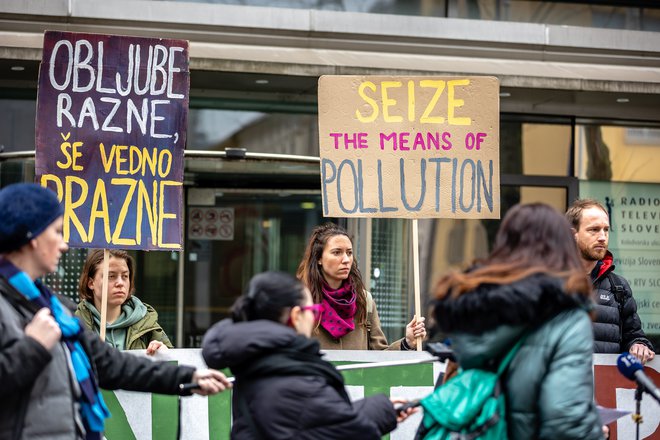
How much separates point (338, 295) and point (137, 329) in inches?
46.2

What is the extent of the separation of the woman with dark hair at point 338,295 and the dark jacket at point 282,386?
2.52 meters

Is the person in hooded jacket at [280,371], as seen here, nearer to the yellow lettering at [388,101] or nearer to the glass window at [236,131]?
the yellow lettering at [388,101]

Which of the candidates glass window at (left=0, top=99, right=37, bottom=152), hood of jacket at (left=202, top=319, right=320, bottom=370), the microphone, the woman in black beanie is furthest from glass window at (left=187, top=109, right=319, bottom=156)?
hood of jacket at (left=202, top=319, right=320, bottom=370)

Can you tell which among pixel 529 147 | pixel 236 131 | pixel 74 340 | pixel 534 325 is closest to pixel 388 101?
pixel 534 325

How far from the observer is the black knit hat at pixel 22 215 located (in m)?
3.92

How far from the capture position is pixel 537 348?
153 inches

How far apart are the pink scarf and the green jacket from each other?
0.97m

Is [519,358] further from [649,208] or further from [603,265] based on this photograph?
[649,208]

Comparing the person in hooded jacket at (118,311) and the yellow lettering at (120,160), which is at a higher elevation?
the yellow lettering at (120,160)

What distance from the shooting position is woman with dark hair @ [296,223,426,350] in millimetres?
6648

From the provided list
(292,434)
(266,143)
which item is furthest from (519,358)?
(266,143)

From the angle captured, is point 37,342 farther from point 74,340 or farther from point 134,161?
point 134,161

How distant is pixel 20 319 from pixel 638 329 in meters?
3.76

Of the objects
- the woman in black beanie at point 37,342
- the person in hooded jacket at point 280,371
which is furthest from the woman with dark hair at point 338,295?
the woman in black beanie at point 37,342
